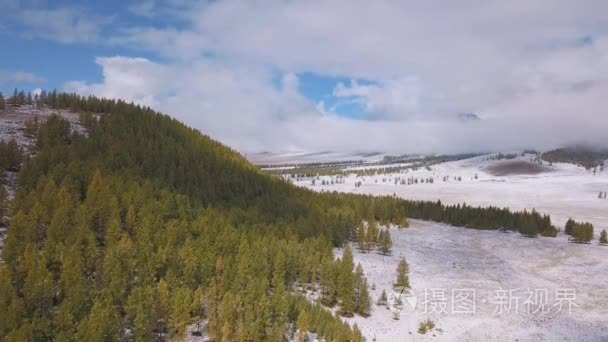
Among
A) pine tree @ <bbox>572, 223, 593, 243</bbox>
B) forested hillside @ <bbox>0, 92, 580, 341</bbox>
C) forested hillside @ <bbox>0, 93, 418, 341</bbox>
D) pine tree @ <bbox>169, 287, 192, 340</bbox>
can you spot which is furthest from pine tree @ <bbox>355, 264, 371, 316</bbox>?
pine tree @ <bbox>572, 223, 593, 243</bbox>

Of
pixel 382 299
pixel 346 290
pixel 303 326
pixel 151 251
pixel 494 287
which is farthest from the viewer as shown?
pixel 494 287

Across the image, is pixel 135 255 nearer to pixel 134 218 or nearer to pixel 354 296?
pixel 134 218

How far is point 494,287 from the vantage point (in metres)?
67.6

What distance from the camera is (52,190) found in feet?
197

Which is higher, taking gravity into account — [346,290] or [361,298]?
[346,290]

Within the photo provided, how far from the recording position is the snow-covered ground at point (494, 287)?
52.5 meters

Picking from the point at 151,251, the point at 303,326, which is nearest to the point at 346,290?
the point at 303,326

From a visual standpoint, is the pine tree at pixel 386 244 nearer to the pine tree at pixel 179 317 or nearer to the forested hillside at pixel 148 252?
the forested hillside at pixel 148 252

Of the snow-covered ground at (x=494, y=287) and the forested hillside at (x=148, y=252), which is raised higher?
the forested hillside at (x=148, y=252)

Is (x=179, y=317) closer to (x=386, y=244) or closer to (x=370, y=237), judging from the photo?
(x=370, y=237)

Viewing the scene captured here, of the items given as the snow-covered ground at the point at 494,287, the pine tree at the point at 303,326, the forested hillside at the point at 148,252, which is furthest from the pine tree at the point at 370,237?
the pine tree at the point at 303,326

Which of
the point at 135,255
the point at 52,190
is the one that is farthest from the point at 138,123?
the point at 135,255

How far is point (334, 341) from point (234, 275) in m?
15.6

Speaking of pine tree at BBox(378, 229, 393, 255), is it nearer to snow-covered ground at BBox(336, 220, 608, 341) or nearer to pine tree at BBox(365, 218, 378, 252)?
snow-covered ground at BBox(336, 220, 608, 341)
